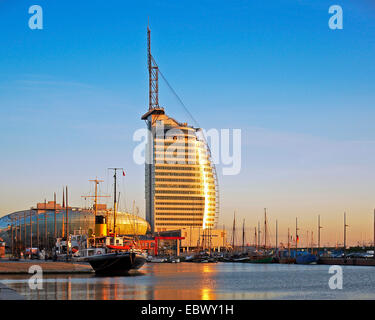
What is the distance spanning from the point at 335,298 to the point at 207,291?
13.8 m

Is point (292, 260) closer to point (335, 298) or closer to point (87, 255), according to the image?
point (87, 255)

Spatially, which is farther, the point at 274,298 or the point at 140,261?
the point at 140,261

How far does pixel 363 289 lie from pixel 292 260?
104200mm

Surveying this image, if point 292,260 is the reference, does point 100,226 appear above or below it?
above

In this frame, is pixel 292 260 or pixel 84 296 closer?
pixel 84 296

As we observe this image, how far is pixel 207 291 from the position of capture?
6391 centimetres

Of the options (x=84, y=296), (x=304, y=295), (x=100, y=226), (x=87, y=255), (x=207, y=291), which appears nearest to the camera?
(x=84, y=296)

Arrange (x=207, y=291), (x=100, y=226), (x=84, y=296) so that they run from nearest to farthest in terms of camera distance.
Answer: (x=84, y=296) < (x=207, y=291) < (x=100, y=226)
